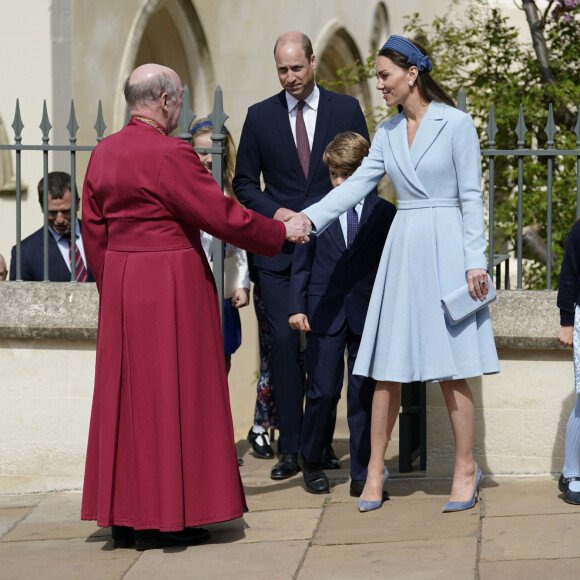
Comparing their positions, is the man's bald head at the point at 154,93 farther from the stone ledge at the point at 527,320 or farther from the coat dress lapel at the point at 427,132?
the stone ledge at the point at 527,320

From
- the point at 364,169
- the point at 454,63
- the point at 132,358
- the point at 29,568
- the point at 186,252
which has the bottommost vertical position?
the point at 29,568

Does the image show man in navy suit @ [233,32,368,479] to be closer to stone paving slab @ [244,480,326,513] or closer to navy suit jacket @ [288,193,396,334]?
stone paving slab @ [244,480,326,513]

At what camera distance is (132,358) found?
4957mm

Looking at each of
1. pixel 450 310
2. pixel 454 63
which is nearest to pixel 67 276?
pixel 450 310

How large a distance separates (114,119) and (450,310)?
16.6ft

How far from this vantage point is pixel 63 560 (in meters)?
4.97

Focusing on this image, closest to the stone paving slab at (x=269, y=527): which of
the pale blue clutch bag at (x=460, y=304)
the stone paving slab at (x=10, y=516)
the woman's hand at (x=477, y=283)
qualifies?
the stone paving slab at (x=10, y=516)

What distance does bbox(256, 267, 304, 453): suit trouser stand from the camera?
6.09 metres

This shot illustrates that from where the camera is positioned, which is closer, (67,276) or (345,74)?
(67,276)

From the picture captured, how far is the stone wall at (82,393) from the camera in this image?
6066 millimetres

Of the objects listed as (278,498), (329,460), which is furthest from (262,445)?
(278,498)

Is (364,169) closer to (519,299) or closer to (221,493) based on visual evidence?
(519,299)

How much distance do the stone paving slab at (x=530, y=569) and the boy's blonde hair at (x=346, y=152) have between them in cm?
194

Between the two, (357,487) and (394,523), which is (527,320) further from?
(394,523)
